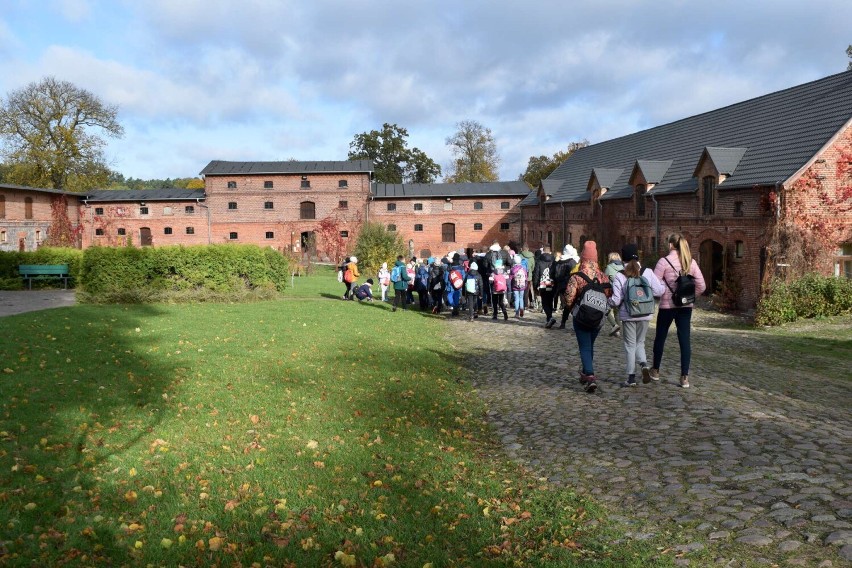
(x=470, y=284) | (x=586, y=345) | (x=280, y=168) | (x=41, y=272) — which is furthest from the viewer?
(x=280, y=168)

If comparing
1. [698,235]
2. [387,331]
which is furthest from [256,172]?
[387,331]

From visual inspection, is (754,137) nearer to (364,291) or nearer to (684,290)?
(364,291)

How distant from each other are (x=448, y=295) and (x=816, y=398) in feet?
35.6

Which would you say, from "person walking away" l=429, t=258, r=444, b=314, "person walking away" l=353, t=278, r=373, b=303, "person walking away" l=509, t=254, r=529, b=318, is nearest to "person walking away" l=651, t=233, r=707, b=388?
"person walking away" l=509, t=254, r=529, b=318

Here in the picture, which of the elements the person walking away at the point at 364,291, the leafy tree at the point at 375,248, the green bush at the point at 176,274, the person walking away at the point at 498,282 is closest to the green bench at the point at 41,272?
the green bush at the point at 176,274

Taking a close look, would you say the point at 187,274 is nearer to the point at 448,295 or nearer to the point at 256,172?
the point at 448,295

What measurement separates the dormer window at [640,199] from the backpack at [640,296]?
2304 centimetres

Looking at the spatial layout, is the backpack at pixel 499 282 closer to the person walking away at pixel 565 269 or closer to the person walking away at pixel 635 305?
the person walking away at pixel 565 269

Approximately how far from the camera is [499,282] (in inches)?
672

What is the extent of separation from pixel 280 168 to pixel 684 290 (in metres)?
48.2

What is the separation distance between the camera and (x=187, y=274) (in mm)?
21219

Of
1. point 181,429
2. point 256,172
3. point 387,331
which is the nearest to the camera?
point 181,429

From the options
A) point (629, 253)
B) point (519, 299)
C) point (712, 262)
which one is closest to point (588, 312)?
point (629, 253)

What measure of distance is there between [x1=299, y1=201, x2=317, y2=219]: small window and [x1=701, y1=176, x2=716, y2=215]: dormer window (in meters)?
34.1
